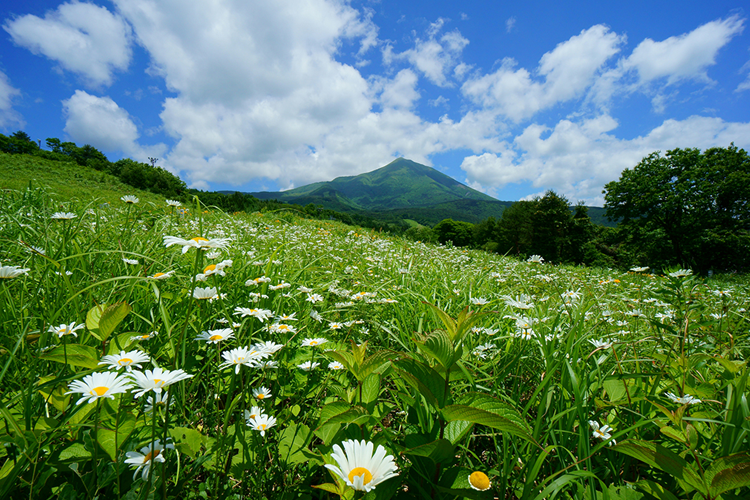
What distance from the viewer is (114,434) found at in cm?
92

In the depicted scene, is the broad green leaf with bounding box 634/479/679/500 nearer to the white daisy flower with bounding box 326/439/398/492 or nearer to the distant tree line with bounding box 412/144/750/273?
the white daisy flower with bounding box 326/439/398/492

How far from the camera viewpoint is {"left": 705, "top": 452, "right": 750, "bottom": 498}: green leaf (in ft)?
2.15

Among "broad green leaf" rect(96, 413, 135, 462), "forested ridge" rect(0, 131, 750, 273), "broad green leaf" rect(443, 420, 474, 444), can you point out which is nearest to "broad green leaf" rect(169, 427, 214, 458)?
"broad green leaf" rect(96, 413, 135, 462)

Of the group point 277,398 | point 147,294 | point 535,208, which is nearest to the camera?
point 277,398

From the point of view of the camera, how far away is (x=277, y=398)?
1408 mm

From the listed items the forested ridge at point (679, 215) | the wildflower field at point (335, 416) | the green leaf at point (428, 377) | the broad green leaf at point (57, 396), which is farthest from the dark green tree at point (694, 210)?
the broad green leaf at point (57, 396)

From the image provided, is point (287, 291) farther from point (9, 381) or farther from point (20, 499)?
point (20, 499)

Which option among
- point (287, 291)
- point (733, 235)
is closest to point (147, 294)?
point (287, 291)

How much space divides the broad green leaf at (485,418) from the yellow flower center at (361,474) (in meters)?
0.25

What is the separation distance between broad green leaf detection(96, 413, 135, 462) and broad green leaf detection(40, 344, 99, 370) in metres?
0.20

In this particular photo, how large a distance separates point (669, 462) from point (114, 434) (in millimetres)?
1593

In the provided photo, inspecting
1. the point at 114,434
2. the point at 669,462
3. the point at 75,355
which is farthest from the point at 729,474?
the point at 75,355

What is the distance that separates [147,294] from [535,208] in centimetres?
A: 3249

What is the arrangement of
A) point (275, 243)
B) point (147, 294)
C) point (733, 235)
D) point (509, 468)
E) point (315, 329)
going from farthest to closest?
1. point (733, 235)
2. point (275, 243)
3. point (315, 329)
4. point (147, 294)
5. point (509, 468)
